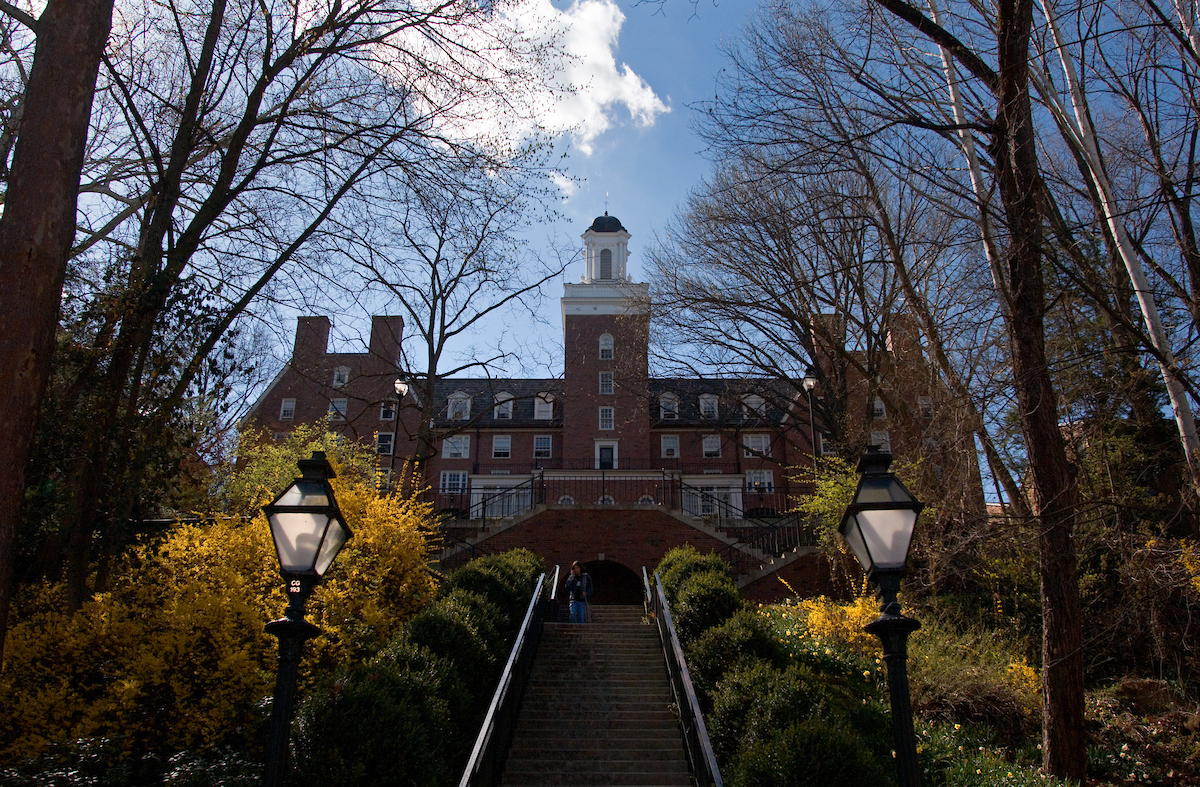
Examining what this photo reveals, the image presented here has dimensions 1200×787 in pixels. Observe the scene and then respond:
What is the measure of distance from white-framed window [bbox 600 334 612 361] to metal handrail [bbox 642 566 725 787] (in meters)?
23.7

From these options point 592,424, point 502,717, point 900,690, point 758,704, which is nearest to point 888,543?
point 900,690

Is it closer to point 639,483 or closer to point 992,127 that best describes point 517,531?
point 639,483

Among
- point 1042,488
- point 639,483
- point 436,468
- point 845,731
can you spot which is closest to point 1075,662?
point 1042,488

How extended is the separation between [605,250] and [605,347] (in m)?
5.96

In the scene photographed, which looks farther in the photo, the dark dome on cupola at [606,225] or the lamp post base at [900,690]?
the dark dome on cupola at [606,225]

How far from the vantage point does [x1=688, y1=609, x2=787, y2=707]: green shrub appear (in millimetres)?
10219

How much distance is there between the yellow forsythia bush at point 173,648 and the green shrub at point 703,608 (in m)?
4.66

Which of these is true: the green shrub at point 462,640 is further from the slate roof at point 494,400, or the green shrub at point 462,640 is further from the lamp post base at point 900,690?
the slate roof at point 494,400

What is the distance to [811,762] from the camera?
657 cm

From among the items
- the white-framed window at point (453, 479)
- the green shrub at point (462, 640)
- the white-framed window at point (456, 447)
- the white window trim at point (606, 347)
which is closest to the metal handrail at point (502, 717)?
the green shrub at point (462, 640)

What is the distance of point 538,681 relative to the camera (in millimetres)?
11852

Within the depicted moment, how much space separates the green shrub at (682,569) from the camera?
46.0 feet

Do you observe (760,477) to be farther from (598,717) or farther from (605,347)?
(598,717)

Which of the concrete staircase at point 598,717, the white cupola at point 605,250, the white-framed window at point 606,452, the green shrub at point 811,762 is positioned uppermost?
the white cupola at point 605,250
